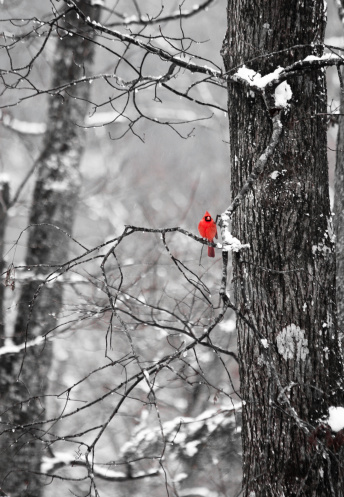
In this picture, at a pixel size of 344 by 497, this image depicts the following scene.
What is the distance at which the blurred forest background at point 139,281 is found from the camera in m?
5.88

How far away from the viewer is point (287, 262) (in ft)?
10.4

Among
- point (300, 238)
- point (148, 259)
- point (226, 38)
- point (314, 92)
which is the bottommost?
point (300, 238)

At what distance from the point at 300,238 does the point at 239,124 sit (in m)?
0.82

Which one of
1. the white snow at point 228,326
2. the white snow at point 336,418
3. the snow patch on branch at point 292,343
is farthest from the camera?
the white snow at point 228,326

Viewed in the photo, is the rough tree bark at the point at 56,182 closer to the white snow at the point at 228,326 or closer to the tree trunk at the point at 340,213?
the white snow at the point at 228,326

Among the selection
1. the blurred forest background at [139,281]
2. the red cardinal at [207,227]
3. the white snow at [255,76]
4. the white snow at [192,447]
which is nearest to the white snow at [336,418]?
the blurred forest background at [139,281]

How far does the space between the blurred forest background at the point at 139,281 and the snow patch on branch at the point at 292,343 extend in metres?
0.47

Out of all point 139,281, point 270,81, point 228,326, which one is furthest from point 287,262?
point 228,326

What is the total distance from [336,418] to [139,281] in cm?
441

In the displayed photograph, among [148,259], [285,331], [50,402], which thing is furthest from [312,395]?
[50,402]

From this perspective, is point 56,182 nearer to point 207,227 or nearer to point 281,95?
point 207,227

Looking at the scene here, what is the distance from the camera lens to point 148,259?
8.23 meters

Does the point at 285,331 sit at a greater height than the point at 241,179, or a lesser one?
lesser

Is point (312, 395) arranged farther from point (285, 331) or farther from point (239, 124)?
point (239, 124)
